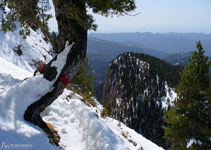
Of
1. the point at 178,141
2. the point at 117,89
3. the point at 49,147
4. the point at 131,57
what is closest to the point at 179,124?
the point at 178,141

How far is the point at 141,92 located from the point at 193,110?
271 ft

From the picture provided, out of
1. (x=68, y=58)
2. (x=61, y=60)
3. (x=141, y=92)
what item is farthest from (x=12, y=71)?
(x=141, y=92)

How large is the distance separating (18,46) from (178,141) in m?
19.2

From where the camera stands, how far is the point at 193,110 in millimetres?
15148

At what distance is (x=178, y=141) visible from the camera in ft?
52.0

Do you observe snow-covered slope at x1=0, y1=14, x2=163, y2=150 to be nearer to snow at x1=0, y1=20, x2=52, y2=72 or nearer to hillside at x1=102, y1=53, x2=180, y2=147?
snow at x1=0, y1=20, x2=52, y2=72

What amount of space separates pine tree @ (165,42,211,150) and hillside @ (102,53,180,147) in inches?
2319

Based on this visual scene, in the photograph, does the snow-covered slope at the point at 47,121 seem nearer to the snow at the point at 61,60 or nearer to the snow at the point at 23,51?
the snow at the point at 61,60

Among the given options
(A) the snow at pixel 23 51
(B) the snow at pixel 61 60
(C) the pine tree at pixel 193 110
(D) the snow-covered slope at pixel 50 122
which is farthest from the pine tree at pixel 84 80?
(B) the snow at pixel 61 60

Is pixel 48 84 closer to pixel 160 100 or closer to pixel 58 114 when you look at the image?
pixel 58 114

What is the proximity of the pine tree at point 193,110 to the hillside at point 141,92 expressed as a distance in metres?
58.9

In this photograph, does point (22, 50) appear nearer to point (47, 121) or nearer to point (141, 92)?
point (47, 121)

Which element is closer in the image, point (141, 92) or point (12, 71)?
point (12, 71)

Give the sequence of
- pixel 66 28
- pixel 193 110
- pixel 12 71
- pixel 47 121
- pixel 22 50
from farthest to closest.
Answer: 1. pixel 22 50
2. pixel 193 110
3. pixel 12 71
4. pixel 47 121
5. pixel 66 28
